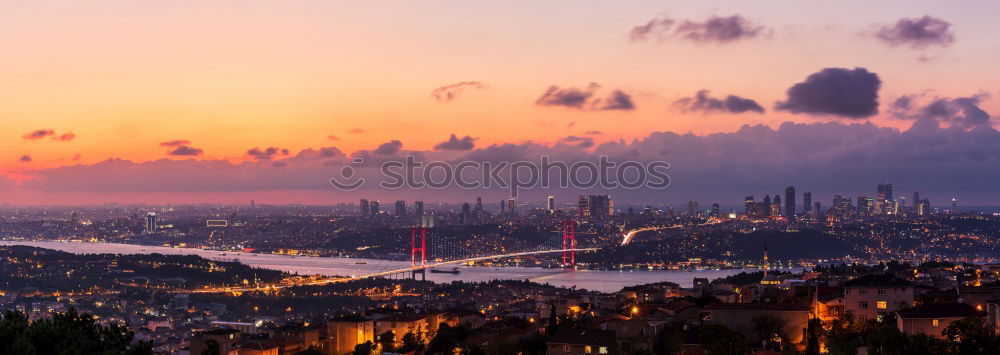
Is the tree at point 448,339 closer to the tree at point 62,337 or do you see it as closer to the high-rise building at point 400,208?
the tree at point 62,337

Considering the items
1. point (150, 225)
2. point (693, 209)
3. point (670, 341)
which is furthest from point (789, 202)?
point (670, 341)

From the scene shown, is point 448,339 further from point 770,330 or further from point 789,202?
point 789,202

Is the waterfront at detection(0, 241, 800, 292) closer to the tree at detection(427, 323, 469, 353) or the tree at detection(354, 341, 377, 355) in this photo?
the tree at detection(427, 323, 469, 353)

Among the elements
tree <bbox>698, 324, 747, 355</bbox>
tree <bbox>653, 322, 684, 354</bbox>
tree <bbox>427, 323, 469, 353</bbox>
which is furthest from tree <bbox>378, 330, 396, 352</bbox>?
tree <bbox>698, 324, 747, 355</bbox>

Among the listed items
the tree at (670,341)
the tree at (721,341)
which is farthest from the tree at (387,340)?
the tree at (721,341)

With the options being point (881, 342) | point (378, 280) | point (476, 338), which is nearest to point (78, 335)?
point (881, 342)
